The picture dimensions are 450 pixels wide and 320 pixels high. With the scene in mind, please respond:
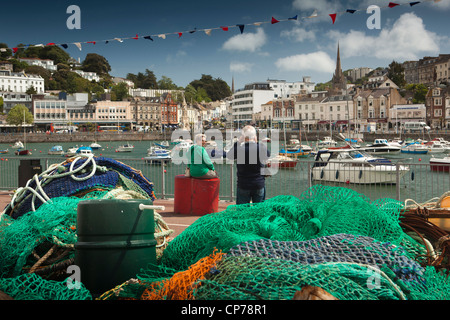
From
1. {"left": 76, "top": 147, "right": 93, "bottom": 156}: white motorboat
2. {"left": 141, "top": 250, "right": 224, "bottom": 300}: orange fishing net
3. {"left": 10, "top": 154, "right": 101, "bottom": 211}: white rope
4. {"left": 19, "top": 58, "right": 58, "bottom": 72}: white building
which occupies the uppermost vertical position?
{"left": 19, "top": 58, "right": 58, "bottom": 72}: white building

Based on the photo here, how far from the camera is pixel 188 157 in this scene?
913 cm

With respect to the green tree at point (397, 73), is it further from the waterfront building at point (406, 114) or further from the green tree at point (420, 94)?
the waterfront building at point (406, 114)

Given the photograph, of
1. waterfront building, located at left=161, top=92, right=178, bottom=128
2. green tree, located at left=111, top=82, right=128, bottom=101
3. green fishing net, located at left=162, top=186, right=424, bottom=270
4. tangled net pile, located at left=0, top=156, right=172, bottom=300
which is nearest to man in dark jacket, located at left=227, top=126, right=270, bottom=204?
tangled net pile, located at left=0, top=156, right=172, bottom=300

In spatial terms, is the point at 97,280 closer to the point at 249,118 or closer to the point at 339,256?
the point at 339,256

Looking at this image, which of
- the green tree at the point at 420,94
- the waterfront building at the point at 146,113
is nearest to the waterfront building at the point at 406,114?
the green tree at the point at 420,94

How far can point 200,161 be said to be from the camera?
8992mm

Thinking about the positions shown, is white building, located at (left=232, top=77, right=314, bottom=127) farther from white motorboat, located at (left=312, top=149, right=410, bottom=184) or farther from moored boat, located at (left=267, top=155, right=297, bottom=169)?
white motorboat, located at (left=312, top=149, right=410, bottom=184)

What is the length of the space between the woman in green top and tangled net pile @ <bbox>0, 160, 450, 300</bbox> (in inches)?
153

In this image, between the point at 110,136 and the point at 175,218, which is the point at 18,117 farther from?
the point at 175,218

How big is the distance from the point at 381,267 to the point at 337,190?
162 centimetres

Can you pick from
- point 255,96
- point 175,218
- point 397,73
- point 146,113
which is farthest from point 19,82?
point 175,218

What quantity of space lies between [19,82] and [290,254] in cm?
17683

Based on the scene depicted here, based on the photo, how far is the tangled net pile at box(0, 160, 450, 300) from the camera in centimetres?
310
